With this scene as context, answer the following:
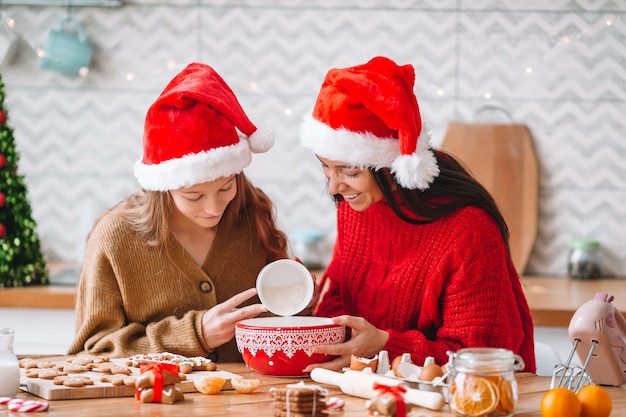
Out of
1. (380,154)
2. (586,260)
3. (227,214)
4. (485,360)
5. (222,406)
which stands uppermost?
(380,154)

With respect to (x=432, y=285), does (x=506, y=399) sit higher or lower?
lower

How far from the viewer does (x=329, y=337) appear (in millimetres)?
1768

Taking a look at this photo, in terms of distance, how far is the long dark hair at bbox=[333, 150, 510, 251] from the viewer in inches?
76.8

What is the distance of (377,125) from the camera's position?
1859 mm

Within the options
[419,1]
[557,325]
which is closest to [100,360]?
[557,325]

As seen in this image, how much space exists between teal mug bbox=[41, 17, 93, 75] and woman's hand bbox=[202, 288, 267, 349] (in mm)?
1844

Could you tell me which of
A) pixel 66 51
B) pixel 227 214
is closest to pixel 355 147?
pixel 227 214

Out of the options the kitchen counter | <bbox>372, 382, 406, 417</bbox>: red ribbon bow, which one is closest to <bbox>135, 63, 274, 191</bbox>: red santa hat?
<bbox>372, 382, 406, 417</bbox>: red ribbon bow

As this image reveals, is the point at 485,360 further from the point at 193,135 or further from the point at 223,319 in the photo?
the point at 193,135

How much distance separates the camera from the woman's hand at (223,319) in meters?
1.88

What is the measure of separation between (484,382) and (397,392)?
134 mm

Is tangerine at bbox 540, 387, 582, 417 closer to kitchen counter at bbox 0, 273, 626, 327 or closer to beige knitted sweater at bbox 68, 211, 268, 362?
beige knitted sweater at bbox 68, 211, 268, 362

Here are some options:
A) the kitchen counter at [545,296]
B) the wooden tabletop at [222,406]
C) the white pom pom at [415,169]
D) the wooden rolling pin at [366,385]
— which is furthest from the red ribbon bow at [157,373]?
the kitchen counter at [545,296]

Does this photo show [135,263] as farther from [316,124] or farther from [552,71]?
[552,71]
